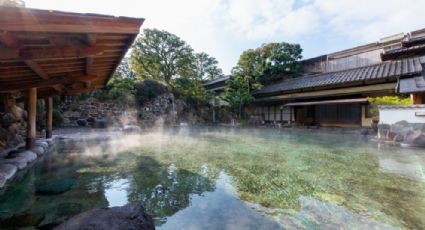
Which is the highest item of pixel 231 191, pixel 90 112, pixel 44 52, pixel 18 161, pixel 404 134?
pixel 44 52

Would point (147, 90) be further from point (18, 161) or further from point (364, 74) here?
point (364, 74)

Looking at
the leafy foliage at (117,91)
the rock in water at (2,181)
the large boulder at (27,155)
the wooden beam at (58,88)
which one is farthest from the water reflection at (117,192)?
the leafy foliage at (117,91)

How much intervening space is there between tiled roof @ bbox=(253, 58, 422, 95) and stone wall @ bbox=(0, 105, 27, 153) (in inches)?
607

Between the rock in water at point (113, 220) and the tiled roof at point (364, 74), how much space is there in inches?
527

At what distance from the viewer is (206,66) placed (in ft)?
89.8

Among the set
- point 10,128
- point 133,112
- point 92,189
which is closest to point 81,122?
point 133,112

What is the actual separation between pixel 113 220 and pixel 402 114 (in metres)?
9.98

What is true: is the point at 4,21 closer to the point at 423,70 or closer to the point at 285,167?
the point at 285,167

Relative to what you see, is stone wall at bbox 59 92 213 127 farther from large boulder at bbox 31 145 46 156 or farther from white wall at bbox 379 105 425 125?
white wall at bbox 379 105 425 125

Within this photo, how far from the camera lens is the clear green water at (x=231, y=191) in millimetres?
2539

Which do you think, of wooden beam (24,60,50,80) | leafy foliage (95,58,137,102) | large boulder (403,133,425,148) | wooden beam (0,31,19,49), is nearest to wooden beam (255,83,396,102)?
large boulder (403,133,425,148)

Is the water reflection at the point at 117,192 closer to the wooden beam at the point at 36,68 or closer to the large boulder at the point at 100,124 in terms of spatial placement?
the wooden beam at the point at 36,68

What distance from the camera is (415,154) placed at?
21.1 feet

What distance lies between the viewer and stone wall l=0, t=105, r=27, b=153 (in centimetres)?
634
